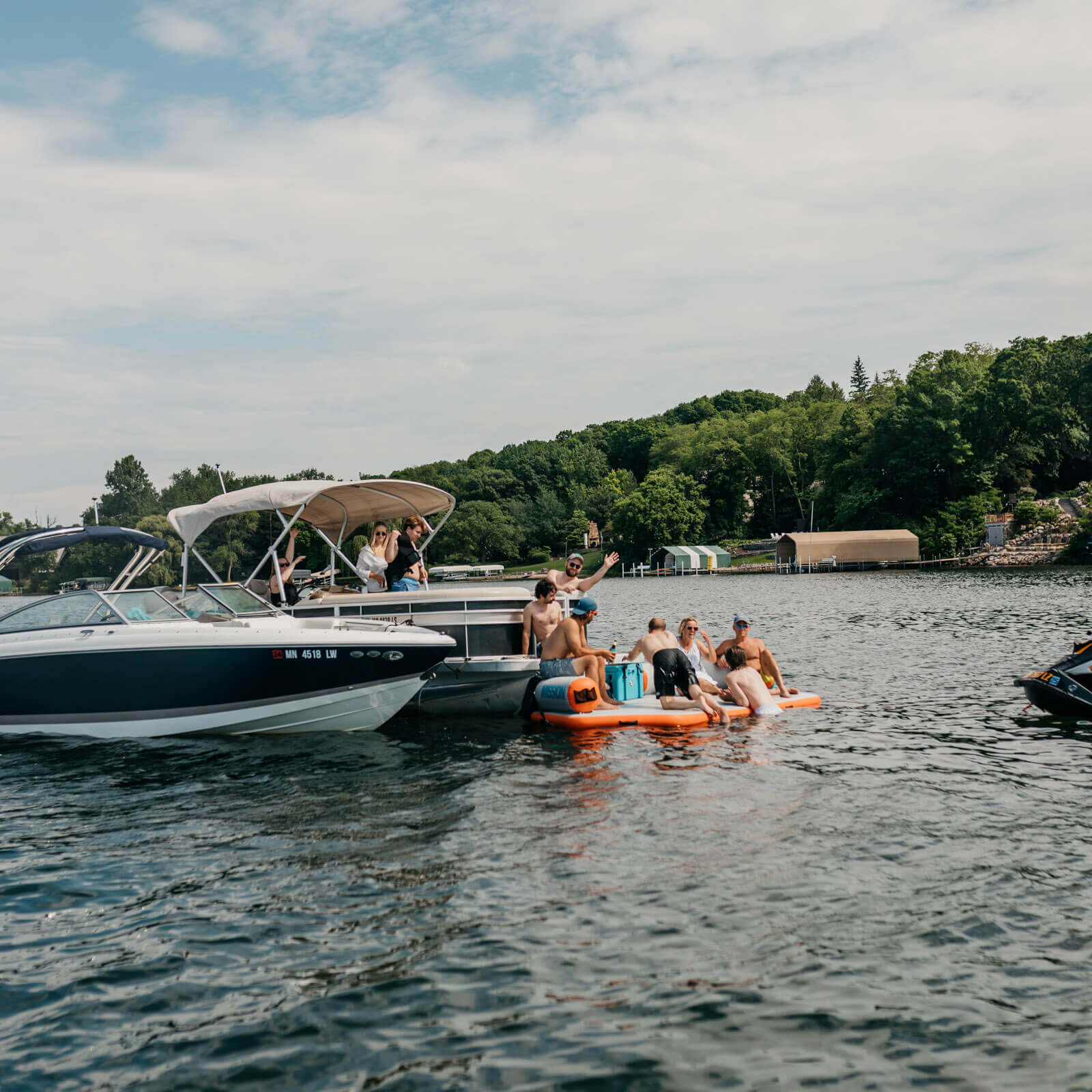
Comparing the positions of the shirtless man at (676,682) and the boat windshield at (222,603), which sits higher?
the boat windshield at (222,603)

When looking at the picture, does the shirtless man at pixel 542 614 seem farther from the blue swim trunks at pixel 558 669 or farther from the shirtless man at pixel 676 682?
the shirtless man at pixel 676 682

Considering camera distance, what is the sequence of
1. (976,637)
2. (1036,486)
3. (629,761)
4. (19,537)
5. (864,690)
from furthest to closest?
(1036,486), (976,637), (864,690), (19,537), (629,761)

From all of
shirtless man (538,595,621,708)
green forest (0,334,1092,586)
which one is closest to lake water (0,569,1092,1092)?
shirtless man (538,595,621,708)

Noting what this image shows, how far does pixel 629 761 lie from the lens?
12641mm

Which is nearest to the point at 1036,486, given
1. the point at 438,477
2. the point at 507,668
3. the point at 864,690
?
the point at 438,477

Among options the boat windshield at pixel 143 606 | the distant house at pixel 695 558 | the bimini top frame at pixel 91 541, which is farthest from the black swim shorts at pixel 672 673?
the distant house at pixel 695 558

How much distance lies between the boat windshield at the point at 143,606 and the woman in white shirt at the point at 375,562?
3591 millimetres

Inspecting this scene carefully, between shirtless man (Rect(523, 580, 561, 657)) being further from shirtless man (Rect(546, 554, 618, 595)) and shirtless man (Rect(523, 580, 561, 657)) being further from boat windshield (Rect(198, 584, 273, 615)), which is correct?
boat windshield (Rect(198, 584, 273, 615))

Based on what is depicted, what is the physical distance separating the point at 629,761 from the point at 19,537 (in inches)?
415

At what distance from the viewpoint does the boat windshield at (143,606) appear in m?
14.2

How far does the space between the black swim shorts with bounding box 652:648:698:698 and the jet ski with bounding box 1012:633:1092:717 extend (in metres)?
5.22

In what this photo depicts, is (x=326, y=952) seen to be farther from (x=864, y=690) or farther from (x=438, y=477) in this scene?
(x=438, y=477)

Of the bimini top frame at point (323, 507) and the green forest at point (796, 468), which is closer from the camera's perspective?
the bimini top frame at point (323, 507)

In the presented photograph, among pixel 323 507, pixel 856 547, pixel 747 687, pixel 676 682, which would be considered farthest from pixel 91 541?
pixel 856 547
